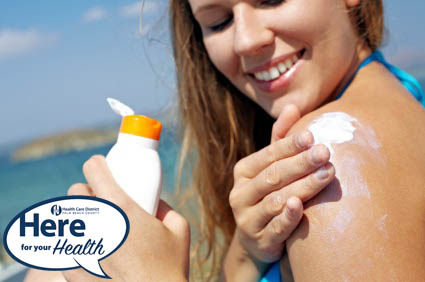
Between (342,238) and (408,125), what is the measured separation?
1.43 feet

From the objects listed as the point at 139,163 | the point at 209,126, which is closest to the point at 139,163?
the point at 139,163

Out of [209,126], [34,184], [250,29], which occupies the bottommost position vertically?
[34,184]

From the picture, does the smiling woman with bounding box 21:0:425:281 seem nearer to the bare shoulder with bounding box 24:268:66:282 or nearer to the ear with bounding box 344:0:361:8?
the ear with bounding box 344:0:361:8

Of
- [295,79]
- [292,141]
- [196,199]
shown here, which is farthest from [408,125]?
[196,199]

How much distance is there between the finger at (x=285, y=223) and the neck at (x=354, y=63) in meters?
0.72

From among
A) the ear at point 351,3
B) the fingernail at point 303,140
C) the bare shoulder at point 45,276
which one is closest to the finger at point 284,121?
the fingernail at point 303,140

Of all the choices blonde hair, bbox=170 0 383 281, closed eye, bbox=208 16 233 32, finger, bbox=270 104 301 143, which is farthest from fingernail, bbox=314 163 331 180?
blonde hair, bbox=170 0 383 281

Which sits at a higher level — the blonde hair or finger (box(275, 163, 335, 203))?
finger (box(275, 163, 335, 203))

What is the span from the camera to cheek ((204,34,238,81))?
5.46 ft

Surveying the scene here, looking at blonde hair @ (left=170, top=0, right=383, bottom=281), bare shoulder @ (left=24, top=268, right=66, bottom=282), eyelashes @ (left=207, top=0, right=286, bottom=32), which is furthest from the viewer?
blonde hair @ (left=170, top=0, right=383, bottom=281)

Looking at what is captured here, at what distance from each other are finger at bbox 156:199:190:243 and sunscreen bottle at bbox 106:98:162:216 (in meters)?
0.05

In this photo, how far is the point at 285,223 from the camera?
111cm

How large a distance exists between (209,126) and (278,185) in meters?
1.18

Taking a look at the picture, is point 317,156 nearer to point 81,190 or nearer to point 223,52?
point 81,190
